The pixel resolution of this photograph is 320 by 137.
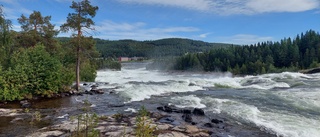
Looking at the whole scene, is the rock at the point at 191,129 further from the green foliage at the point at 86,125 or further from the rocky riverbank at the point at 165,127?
the green foliage at the point at 86,125

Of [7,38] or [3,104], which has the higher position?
[7,38]

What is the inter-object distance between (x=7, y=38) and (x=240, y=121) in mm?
11076

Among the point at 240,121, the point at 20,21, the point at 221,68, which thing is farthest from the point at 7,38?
the point at 221,68

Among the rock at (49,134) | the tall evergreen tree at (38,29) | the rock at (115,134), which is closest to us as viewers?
the rock at (115,134)

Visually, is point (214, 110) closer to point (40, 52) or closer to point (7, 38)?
point (7, 38)

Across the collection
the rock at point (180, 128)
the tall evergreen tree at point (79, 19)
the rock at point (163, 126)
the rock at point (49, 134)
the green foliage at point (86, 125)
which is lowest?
the rock at point (180, 128)

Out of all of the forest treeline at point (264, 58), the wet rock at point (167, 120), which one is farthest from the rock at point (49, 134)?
the forest treeline at point (264, 58)

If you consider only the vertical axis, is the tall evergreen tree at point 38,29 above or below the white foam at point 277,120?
above

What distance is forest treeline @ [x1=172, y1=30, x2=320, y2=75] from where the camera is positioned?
73688 mm

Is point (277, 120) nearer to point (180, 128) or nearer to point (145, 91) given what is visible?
point (180, 128)

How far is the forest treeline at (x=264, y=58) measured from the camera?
2901 inches

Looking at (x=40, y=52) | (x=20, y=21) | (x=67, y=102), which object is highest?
(x=20, y=21)

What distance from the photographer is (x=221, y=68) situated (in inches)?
3423

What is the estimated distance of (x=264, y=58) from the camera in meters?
82.3
